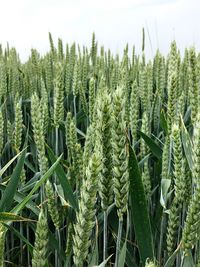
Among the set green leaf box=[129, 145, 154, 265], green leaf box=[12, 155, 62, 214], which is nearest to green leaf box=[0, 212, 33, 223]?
green leaf box=[12, 155, 62, 214]

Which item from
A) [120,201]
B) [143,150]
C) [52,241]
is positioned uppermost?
[143,150]

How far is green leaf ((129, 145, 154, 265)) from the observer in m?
1.04

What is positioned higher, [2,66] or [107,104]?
[2,66]

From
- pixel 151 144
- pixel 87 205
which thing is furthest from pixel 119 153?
pixel 151 144

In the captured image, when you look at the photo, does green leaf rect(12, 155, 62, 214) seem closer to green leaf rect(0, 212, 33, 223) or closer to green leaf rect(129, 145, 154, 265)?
green leaf rect(0, 212, 33, 223)

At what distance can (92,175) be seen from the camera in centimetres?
79

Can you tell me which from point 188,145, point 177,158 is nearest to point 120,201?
point 177,158

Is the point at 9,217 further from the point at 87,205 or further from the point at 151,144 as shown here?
the point at 151,144

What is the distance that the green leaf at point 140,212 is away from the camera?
104 centimetres

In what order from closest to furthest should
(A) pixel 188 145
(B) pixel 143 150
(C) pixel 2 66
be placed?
(A) pixel 188 145, (B) pixel 143 150, (C) pixel 2 66

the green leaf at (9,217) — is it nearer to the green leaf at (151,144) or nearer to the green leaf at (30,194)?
the green leaf at (30,194)

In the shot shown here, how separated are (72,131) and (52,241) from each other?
0.36 metres

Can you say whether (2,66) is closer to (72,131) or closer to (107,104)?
(72,131)

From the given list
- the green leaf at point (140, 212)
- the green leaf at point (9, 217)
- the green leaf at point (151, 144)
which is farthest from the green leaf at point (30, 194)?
the green leaf at point (151, 144)
